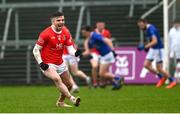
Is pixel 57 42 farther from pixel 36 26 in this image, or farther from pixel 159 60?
pixel 36 26

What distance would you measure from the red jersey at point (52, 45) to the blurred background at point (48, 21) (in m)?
15.1

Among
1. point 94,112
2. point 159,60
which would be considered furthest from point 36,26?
point 94,112

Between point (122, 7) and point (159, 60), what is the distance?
893 cm

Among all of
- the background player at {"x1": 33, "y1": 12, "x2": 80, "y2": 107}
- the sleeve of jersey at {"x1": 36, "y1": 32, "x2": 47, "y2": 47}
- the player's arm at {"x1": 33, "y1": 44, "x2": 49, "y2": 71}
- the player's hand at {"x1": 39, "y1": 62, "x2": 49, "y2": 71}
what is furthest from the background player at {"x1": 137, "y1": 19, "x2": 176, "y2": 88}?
the player's hand at {"x1": 39, "y1": 62, "x2": 49, "y2": 71}

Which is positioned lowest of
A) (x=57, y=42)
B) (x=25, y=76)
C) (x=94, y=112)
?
(x=25, y=76)

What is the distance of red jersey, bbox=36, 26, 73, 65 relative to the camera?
55.6 ft

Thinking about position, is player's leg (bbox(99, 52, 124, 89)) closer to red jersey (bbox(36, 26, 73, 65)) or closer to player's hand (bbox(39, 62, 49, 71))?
red jersey (bbox(36, 26, 73, 65))

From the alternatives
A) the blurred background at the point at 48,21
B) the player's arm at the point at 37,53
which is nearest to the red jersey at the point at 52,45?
the player's arm at the point at 37,53

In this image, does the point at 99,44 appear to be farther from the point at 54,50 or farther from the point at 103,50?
the point at 54,50

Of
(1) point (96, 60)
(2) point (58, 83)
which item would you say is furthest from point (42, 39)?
(1) point (96, 60)

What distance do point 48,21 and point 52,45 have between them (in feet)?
58.2

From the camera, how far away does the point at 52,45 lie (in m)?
17.0

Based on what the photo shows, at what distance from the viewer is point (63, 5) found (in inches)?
1368

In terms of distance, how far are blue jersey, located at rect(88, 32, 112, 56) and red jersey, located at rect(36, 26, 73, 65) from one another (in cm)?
938
